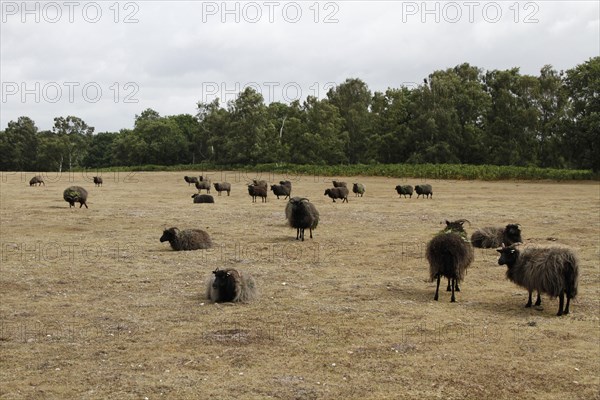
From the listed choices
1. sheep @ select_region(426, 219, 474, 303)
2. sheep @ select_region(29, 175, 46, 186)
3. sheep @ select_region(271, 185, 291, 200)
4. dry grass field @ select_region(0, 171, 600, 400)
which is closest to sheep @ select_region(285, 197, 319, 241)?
dry grass field @ select_region(0, 171, 600, 400)

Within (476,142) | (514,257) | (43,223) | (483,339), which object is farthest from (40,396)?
(476,142)

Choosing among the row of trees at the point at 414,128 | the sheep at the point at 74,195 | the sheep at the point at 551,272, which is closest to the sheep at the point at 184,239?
the sheep at the point at 551,272

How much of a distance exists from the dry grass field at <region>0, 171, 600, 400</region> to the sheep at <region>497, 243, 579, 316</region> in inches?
Answer: 17.7

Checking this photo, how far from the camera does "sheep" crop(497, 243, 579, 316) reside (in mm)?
10898

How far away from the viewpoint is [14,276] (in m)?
13.9

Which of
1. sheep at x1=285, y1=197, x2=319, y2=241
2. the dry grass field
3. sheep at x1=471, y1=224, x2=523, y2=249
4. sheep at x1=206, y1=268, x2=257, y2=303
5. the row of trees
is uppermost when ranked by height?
the row of trees

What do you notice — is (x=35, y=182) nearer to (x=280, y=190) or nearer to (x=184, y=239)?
(x=280, y=190)

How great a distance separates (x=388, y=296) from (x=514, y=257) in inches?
101

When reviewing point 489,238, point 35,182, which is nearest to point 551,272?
point 489,238

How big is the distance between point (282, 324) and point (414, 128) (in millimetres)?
66064

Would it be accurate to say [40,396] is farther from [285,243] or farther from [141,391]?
[285,243]

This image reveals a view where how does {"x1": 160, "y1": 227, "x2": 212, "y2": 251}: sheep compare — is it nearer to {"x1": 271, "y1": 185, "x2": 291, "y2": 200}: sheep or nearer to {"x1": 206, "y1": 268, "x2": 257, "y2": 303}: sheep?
{"x1": 206, "y1": 268, "x2": 257, "y2": 303}: sheep

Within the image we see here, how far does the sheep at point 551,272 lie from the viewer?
10898 mm

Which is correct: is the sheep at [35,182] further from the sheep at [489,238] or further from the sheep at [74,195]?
the sheep at [489,238]
